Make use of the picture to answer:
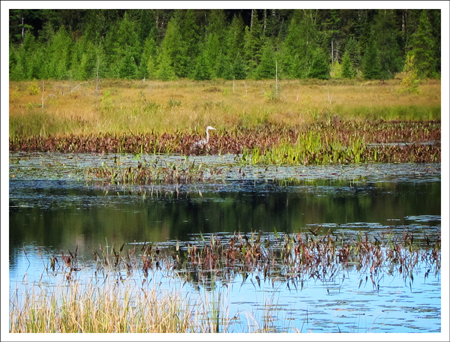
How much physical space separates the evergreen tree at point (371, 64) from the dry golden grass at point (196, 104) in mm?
456

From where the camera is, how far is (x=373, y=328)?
488 cm

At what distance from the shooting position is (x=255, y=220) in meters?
8.55

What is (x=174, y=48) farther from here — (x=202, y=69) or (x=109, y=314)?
(x=109, y=314)

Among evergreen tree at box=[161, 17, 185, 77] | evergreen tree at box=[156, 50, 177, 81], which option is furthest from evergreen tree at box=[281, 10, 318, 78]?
evergreen tree at box=[156, 50, 177, 81]

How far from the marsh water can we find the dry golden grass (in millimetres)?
3609

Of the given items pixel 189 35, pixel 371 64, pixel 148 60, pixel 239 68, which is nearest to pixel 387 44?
pixel 371 64

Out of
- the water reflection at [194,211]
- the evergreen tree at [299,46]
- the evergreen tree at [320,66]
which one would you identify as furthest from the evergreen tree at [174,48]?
the water reflection at [194,211]

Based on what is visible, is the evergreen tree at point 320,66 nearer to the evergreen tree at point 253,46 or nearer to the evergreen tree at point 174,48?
the evergreen tree at point 253,46

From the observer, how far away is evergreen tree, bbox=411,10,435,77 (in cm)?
1959

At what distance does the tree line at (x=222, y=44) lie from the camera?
72.6ft

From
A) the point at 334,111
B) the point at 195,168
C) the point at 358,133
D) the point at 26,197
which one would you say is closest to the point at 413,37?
the point at 334,111

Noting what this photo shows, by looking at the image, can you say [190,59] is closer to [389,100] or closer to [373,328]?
[389,100]

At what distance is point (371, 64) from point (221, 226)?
2200cm

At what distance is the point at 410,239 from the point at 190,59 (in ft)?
77.2
